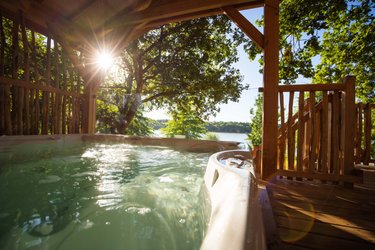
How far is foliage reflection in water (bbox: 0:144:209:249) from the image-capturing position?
3.43 feet

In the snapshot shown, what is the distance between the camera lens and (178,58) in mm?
7734

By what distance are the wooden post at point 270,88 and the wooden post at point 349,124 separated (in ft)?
1.99

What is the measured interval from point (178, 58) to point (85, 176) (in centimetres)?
629

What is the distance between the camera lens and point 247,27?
2502mm

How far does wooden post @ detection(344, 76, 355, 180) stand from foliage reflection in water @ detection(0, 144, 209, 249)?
4.68ft

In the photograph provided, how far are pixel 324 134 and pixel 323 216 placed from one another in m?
1.03

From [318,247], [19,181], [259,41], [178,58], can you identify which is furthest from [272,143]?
[178,58]

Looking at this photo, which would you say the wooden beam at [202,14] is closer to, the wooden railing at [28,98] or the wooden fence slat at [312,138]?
the wooden fence slat at [312,138]

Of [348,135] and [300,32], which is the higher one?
[300,32]

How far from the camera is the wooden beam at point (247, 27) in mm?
2408

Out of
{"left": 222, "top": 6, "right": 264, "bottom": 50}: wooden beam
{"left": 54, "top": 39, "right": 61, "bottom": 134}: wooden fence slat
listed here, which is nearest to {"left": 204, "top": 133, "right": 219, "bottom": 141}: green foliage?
{"left": 54, "top": 39, "right": 61, "bottom": 134}: wooden fence slat

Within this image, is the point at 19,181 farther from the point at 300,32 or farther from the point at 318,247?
the point at 300,32

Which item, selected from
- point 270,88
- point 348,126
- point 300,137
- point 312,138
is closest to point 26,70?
point 270,88

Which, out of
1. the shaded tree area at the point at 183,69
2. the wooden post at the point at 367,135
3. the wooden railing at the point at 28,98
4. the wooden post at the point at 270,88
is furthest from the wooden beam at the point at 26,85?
the wooden post at the point at 367,135
